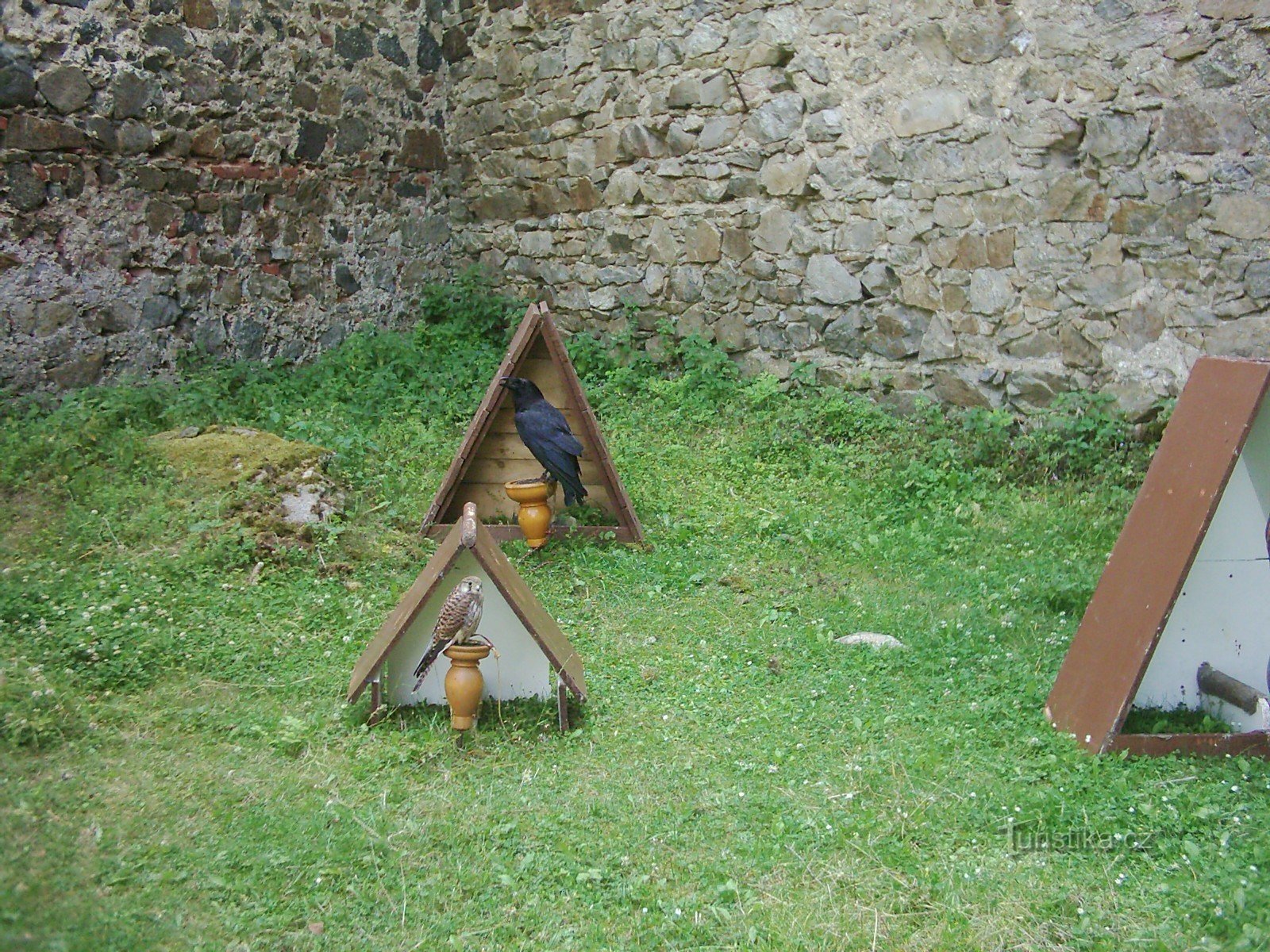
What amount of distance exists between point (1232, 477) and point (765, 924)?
2.06 metres

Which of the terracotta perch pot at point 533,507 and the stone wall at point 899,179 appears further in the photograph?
the stone wall at point 899,179

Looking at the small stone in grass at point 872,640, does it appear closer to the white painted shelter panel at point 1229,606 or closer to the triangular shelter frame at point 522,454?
the white painted shelter panel at point 1229,606

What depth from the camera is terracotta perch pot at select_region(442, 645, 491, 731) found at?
10.9 feet

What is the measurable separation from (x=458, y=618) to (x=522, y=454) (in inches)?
81.9

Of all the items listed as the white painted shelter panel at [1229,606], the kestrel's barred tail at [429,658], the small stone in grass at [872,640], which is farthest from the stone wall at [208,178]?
the white painted shelter panel at [1229,606]

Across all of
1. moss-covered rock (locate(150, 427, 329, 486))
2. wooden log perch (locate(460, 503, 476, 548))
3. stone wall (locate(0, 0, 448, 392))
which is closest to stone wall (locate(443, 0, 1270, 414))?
stone wall (locate(0, 0, 448, 392))

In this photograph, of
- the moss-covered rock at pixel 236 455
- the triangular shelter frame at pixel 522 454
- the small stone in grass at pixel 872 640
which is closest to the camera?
the small stone in grass at pixel 872 640

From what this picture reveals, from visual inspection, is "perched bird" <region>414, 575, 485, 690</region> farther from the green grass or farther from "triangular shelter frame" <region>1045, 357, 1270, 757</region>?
"triangular shelter frame" <region>1045, 357, 1270, 757</region>

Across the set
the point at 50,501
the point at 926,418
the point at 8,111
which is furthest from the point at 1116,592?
the point at 8,111

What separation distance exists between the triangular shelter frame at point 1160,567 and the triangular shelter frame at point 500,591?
5.03 feet

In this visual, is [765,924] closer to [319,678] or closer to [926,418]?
[319,678]

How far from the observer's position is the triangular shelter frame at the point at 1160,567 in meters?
3.16

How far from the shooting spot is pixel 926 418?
645cm

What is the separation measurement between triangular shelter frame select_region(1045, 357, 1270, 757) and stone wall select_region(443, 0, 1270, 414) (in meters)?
2.26
